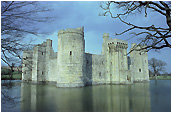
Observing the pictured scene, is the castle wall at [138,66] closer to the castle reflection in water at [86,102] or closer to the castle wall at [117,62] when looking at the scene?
the castle wall at [117,62]

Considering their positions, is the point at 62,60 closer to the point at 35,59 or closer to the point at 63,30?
the point at 63,30

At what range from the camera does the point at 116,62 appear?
24297mm

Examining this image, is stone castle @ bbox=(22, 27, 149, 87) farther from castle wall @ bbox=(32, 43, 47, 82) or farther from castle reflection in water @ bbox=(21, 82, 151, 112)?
castle reflection in water @ bbox=(21, 82, 151, 112)

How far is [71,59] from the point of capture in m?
18.3

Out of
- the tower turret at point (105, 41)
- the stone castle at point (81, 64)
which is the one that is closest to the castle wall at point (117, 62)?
the stone castle at point (81, 64)

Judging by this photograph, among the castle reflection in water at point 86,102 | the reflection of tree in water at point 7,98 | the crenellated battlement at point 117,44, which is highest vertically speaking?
the crenellated battlement at point 117,44

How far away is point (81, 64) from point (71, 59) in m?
1.62

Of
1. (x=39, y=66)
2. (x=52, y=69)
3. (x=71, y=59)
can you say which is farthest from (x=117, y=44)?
(x=39, y=66)

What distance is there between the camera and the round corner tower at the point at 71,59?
17812mm

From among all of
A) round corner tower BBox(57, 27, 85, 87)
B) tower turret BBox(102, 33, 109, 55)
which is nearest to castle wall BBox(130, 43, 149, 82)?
tower turret BBox(102, 33, 109, 55)

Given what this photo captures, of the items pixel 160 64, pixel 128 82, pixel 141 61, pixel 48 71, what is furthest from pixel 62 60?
pixel 160 64

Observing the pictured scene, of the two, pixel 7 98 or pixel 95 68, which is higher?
pixel 95 68

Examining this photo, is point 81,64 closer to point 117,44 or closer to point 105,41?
point 117,44

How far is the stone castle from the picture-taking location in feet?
59.7
